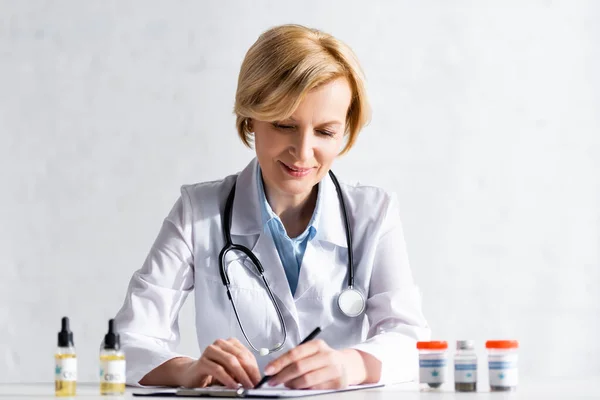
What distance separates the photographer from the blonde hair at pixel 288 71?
5.98ft

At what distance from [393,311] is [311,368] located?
1.48 feet

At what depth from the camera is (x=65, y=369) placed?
1420mm

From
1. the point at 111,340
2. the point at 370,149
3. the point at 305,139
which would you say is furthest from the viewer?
the point at 370,149

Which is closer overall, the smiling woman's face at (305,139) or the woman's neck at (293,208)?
the smiling woman's face at (305,139)

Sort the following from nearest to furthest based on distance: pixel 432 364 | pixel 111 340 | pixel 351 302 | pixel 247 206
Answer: pixel 111 340 < pixel 432 364 < pixel 351 302 < pixel 247 206

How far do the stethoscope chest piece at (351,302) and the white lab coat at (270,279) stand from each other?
0.03 metres

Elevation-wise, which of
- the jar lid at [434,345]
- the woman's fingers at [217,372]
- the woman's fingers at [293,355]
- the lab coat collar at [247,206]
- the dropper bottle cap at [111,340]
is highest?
the lab coat collar at [247,206]

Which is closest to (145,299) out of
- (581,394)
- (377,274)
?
(377,274)

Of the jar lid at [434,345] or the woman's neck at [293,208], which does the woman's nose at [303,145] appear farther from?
the jar lid at [434,345]

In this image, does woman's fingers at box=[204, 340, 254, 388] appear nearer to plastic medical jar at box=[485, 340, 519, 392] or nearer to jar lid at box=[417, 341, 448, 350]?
jar lid at box=[417, 341, 448, 350]

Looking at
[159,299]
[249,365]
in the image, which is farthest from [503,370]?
[159,299]

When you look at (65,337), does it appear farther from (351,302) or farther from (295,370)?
(351,302)

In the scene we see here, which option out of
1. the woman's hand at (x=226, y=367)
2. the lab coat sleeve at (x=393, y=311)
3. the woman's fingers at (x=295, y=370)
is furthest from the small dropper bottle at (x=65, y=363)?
the lab coat sleeve at (x=393, y=311)

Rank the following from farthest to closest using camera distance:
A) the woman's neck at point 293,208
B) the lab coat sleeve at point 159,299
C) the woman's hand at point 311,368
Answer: the woman's neck at point 293,208, the lab coat sleeve at point 159,299, the woman's hand at point 311,368
